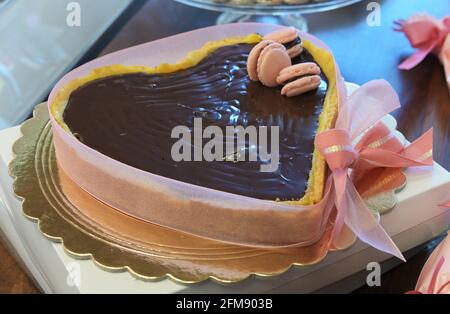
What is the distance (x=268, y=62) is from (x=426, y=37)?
44 centimetres

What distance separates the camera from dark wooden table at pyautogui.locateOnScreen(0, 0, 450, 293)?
87 cm

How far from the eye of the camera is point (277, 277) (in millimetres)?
569

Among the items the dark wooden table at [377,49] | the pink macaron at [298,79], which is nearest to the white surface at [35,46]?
the dark wooden table at [377,49]

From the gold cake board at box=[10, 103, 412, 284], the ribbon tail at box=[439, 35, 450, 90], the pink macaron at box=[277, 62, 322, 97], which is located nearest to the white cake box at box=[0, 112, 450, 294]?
the gold cake board at box=[10, 103, 412, 284]

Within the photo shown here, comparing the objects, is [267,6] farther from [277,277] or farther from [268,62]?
[277,277]

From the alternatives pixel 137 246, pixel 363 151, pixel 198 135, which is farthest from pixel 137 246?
pixel 363 151

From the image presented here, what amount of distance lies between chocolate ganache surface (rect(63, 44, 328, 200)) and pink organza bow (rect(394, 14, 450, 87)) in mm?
342

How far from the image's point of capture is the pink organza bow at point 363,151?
1.92ft

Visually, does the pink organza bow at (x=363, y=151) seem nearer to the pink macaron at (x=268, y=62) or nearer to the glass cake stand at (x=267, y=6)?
the pink macaron at (x=268, y=62)

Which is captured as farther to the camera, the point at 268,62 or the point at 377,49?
the point at 377,49

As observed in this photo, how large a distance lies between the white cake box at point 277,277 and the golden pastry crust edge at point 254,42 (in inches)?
3.0

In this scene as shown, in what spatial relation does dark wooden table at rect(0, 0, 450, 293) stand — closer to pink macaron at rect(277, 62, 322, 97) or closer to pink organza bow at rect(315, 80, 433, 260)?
pink organza bow at rect(315, 80, 433, 260)

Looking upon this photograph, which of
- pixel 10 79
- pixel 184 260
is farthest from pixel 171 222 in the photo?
pixel 10 79

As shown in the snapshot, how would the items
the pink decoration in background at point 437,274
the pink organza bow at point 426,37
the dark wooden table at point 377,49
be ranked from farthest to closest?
the pink organza bow at point 426,37, the dark wooden table at point 377,49, the pink decoration in background at point 437,274
